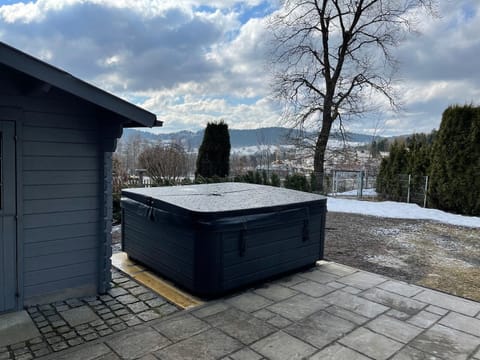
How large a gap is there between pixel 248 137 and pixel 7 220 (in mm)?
16401

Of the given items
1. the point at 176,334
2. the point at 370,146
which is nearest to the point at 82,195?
the point at 176,334

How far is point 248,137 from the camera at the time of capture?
18656 mm

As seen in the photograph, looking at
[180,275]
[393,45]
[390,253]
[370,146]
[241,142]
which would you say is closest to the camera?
[180,275]

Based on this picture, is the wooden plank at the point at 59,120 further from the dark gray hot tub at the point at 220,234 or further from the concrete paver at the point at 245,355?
the concrete paver at the point at 245,355

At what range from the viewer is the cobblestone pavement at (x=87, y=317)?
2.25 metres

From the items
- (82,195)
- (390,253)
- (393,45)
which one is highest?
(393,45)

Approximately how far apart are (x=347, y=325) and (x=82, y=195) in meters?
2.50

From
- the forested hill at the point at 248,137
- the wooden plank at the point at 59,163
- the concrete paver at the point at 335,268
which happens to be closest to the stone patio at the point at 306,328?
the concrete paver at the point at 335,268

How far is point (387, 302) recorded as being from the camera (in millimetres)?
3123

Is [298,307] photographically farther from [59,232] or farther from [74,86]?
[74,86]

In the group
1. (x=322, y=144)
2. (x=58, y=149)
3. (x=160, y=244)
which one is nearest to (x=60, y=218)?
(x=58, y=149)

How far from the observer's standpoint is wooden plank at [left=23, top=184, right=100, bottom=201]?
8.97ft

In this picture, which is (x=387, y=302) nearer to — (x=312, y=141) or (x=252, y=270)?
(x=252, y=270)

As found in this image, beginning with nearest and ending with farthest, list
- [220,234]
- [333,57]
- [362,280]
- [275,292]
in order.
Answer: [220,234] < [275,292] < [362,280] < [333,57]
